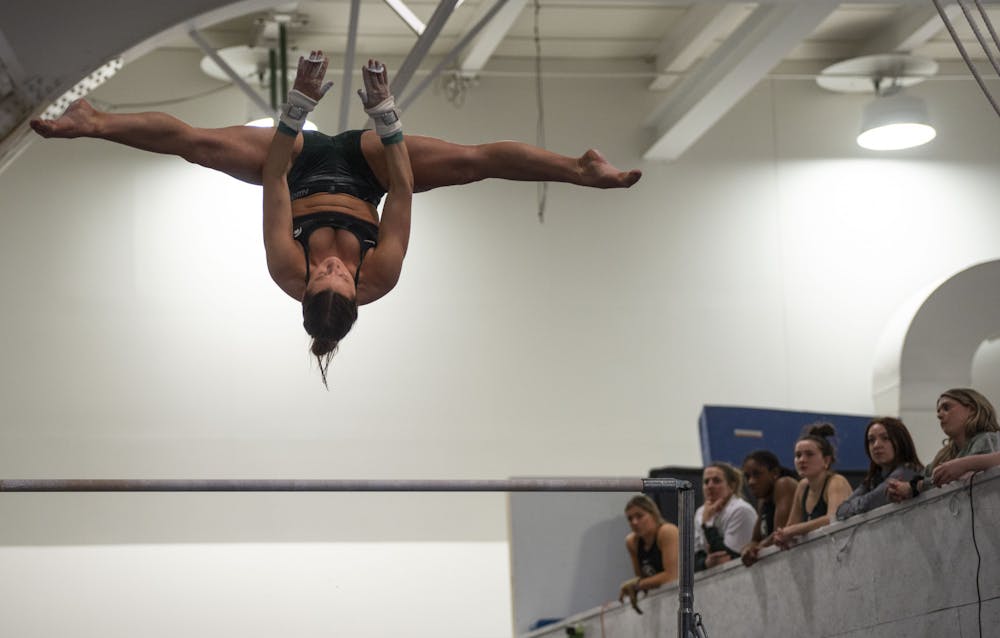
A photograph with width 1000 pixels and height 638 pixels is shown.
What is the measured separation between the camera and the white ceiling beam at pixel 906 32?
9625 mm

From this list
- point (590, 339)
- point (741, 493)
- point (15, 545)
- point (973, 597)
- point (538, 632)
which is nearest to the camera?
point (973, 597)

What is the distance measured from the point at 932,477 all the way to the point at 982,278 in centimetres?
501

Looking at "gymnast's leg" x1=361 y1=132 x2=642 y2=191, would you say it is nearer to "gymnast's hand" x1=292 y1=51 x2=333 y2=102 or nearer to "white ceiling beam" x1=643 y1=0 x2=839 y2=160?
"gymnast's hand" x1=292 y1=51 x2=333 y2=102

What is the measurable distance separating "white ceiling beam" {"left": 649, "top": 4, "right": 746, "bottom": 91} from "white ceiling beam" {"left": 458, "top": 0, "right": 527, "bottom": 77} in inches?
50.9

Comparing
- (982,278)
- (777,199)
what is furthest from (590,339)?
(982,278)

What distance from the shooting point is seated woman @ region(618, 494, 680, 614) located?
652cm

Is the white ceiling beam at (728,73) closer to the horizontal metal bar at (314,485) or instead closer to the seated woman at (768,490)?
the seated woman at (768,490)

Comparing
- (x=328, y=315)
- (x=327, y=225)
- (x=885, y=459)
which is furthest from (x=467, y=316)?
(x=328, y=315)

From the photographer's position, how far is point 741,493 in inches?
252

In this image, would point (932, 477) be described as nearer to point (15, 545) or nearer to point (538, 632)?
point (538, 632)

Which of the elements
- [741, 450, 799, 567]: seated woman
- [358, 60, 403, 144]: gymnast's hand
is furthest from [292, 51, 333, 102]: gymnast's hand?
[741, 450, 799, 567]: seated woman

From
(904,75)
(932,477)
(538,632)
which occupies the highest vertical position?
(904,75)

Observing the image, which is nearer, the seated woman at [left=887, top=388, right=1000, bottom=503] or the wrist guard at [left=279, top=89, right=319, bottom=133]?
the wrist guard at [left=279, top=89, right=319, bottom=133]

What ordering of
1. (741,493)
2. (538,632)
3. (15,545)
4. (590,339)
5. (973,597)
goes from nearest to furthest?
(973,597) < (741,493) < (538,632) < (15,545) < (590,339)
